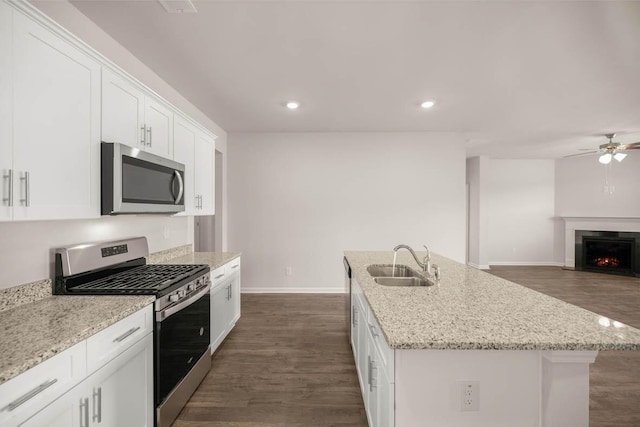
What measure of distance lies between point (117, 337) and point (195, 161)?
1.97 m

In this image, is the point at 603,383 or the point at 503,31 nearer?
the point at 503,31

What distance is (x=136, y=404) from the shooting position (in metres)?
1.60

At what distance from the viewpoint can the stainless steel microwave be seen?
5.72 ft

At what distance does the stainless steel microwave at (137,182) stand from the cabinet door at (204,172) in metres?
0.50

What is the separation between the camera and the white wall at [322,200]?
5172 millimetres

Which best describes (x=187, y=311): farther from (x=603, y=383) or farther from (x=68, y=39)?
(x=603, y=383)

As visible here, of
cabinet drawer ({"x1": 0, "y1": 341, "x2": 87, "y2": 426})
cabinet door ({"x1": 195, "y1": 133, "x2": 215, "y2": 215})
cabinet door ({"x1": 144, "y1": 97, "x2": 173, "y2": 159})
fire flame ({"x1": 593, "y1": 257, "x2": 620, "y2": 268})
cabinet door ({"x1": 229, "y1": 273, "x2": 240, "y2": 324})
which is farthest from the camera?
fire flame ({"x1": 593, "y1": 257, "x2": 620, "y2": 268})

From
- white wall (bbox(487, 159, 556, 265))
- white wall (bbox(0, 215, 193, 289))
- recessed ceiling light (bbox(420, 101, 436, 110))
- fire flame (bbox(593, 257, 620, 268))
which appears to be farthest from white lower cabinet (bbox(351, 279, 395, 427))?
fire flame (bbox(593, 257, 620, 268))

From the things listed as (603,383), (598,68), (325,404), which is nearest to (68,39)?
(325,404)

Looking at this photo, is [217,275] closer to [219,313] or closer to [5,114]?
[219,313]

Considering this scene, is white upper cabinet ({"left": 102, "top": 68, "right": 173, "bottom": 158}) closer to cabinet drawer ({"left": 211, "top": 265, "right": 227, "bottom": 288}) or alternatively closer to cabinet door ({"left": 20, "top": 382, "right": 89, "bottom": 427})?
cabinet drawer ({"left": 211, "top": 265, "right": 227, "bottom": 288})

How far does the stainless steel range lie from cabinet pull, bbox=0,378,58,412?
0.67 meters

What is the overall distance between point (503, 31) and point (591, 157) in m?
6.77

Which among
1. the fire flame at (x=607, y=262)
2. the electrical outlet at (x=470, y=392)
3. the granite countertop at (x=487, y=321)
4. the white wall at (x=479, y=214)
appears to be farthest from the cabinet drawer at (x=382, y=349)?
the fire flame at (x=607, y=262)
